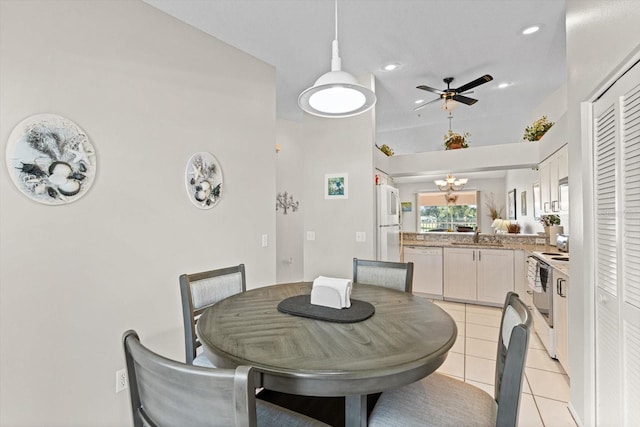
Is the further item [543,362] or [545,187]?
[545,187]

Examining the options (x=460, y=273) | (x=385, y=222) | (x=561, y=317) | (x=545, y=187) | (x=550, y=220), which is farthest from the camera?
(x=460, y=273)

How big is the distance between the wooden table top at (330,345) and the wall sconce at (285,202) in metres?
2.94

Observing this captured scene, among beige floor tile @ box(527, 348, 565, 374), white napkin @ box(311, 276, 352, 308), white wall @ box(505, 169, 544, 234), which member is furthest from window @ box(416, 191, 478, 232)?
white napkin @ box(311, 276, 352, 308)

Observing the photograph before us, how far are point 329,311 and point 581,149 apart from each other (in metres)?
1.77

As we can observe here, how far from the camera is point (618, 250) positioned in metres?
1.47

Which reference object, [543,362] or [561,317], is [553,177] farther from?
[543,362]

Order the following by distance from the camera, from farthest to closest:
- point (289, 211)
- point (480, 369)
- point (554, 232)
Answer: point (289, 211)
point (554, 232)
point (480, 369)

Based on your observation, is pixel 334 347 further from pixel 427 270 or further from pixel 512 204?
pixel 512 204

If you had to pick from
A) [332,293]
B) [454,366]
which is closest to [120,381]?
[332,293]

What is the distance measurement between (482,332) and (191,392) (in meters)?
3.55

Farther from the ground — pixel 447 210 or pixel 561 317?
pixel 447 210

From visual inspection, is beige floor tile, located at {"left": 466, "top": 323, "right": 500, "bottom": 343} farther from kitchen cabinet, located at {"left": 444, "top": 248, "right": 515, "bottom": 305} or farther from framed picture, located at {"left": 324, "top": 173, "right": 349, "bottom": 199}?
framed picture, located at {"left": 324, "top": 173, "right": 349, "bottom": 199}

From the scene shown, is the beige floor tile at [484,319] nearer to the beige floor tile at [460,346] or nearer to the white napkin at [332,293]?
the beige floor tile at [460,346]

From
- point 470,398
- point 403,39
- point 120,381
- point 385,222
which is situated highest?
point 403,39
